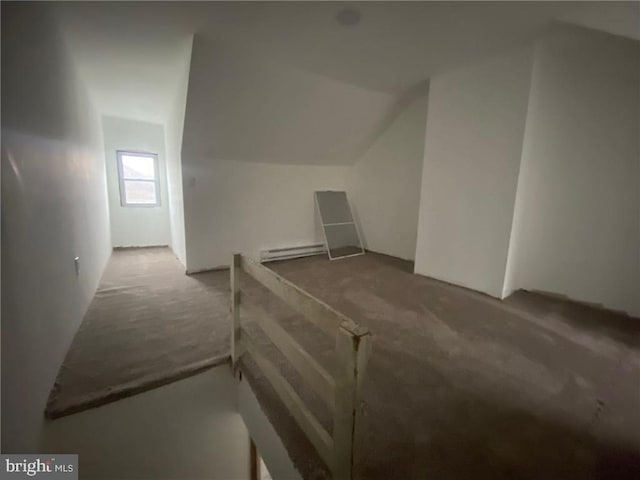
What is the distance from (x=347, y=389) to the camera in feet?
2.98

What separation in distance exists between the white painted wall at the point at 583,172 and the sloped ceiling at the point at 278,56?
0.68 m

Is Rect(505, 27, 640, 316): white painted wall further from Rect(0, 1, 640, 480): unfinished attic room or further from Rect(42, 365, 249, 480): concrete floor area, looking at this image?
Rect(42, 365, 249, 480): concrete floor area

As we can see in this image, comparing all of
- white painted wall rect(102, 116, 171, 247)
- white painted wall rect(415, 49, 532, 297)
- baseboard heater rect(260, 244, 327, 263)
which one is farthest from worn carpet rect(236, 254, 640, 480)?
white painted wall rect(102, 116, 171, 247)

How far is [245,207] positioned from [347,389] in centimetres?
327

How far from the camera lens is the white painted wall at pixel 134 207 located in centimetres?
463

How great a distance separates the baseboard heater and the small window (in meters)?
2.57

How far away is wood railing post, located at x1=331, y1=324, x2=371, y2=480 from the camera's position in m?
0.86

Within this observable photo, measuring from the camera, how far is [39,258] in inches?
55.7

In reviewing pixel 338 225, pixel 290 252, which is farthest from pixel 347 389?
pixel 338 225

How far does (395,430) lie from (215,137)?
3.26m

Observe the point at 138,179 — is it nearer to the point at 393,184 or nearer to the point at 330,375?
the point at 393,184

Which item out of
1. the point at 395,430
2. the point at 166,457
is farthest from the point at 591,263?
the point at 166,457

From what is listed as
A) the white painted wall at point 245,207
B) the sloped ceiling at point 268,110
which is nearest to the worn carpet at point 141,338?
the white painted wall at point 245,207

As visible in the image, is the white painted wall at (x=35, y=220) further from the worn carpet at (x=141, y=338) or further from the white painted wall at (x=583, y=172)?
the white painted wall at (x=583, y=172)
